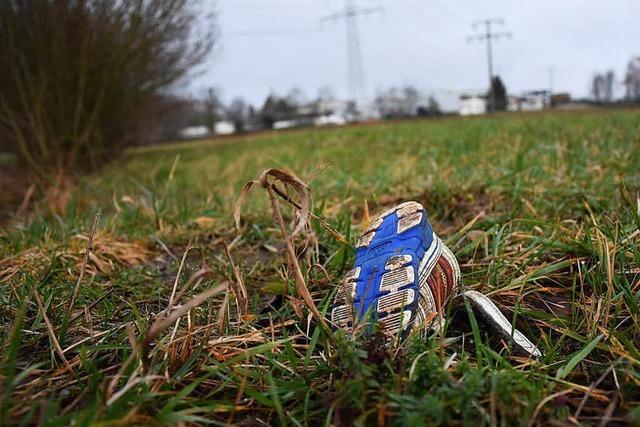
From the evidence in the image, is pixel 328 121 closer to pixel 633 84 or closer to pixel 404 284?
pixel 633 84

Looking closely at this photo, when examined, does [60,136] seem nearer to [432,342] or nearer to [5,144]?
[5,144]

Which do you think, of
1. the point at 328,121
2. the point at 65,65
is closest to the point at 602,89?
the point at 328,121

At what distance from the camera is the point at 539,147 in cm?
312

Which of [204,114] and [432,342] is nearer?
[432,342]

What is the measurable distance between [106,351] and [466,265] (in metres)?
0.92

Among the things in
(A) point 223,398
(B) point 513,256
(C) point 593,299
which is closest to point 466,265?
(B) point 513,256

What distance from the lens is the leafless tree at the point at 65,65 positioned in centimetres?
480

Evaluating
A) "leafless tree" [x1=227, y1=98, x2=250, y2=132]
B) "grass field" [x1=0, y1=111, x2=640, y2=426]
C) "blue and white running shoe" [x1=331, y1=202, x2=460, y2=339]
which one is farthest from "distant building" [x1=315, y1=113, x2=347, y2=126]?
"blue and white running shoe" [x1=331, y1=202, x2=460, y2=339]

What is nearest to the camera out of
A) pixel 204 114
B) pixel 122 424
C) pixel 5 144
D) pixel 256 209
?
pixel 122 424

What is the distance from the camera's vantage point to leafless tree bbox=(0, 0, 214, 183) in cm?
480

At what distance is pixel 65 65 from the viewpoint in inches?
211

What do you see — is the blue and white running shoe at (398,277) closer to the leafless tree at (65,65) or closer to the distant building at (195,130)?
the leafless tree at (65,65)

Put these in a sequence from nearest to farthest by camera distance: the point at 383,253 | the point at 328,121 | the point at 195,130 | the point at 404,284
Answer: the point at 404,284, the point at 383,253, the point at 328,121, the point at 195,130

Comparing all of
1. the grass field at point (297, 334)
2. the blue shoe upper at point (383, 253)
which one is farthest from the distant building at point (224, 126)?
the blue shoe upper at point (383, 253)
